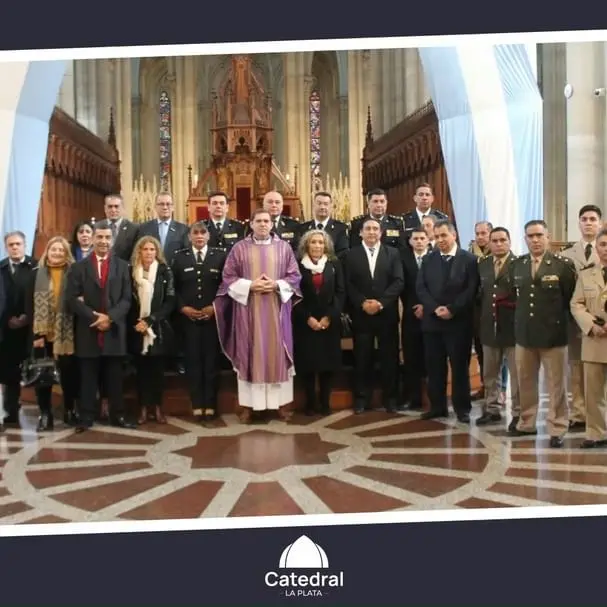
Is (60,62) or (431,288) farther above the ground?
(60,62)

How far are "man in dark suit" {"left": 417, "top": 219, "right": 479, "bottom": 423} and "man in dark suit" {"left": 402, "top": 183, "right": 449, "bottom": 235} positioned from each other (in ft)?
2.23

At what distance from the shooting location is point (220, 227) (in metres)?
5.41

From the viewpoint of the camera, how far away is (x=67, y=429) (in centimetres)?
483

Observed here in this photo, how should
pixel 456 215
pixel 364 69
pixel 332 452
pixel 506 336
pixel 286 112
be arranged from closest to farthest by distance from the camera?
pixel 332 452, pixel 506 336, pixel 456 215, pixel 364 69, pixel 286 112

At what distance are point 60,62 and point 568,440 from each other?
4331mm

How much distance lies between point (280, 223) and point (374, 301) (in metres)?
1.02

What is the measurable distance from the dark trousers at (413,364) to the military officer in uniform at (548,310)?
39.4 inches

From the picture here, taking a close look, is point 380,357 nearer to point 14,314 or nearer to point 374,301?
point 374,301

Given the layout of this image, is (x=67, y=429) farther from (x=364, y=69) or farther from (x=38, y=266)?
(x=364, y=69)

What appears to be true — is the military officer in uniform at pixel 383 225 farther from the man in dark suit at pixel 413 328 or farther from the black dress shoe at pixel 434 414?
the black dress shoe at pixel 434 414

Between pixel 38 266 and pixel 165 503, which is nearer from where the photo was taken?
pixel 165 503

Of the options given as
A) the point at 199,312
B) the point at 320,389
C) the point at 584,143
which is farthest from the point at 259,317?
the point at 584,143

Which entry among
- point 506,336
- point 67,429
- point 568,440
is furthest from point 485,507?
point 67,429

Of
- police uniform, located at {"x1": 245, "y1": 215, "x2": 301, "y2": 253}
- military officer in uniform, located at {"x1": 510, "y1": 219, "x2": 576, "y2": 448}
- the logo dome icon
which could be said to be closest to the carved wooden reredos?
police uniform, located at {"x1": 245, "y1": 215, "x2": 301, "y2": 253}
